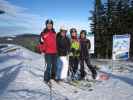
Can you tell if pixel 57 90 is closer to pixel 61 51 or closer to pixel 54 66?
pixel 54 66

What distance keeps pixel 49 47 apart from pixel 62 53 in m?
0.86

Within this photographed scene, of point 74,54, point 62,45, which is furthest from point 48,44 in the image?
point 74,54

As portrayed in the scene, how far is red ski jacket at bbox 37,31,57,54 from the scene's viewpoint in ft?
33.9

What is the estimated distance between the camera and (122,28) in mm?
52312

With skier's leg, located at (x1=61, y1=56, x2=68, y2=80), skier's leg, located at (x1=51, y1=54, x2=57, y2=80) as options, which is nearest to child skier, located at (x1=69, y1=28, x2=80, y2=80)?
skier's leg, located at (x1=61, y1=56, x2=68, y2=80)

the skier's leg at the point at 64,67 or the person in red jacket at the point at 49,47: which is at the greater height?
the person in red jacket at the point at 49,47

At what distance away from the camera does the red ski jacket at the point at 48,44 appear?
1033 centimetres

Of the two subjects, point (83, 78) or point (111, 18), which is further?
point (111, 18)

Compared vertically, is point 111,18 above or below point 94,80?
above

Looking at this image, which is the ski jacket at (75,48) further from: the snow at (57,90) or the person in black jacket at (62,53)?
the snow at (57,90)

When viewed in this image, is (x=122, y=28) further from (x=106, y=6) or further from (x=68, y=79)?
(x=68, y=79)

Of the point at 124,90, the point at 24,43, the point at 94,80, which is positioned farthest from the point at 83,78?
the point at 24,43

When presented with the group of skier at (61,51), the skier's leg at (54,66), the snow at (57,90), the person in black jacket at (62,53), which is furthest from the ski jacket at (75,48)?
the skier's leg at (54,66)

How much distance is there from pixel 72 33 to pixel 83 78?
2.01m
